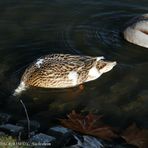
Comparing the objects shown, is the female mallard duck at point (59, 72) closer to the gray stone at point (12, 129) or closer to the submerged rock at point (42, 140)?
the gray stone at point (12, 129)

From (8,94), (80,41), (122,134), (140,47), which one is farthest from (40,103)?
(140,47)

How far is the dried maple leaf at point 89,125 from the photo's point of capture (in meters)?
8.17

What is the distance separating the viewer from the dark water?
9.01 m

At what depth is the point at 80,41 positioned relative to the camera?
1106 centimetres

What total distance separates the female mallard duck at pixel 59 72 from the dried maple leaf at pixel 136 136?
154 centimetres

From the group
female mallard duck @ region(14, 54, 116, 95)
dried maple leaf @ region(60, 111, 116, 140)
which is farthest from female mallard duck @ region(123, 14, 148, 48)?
dried maple leaf @ region(60, 111, 116, 140)

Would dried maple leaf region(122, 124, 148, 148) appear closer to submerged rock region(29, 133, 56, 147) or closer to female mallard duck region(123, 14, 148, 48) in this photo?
submerged rock region(29, 133, 56, 147)

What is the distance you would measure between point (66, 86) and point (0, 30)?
110 inches

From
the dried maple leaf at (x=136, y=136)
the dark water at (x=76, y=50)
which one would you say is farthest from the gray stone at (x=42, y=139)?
the dried maple leaf at (x=136, y=136)

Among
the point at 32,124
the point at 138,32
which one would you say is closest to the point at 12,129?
the point at 32,124

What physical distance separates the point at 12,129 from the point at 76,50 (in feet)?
10.2

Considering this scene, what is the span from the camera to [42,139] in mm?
7742

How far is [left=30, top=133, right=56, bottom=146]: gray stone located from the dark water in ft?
2.59

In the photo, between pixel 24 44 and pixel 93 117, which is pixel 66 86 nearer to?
pixel 93 117
